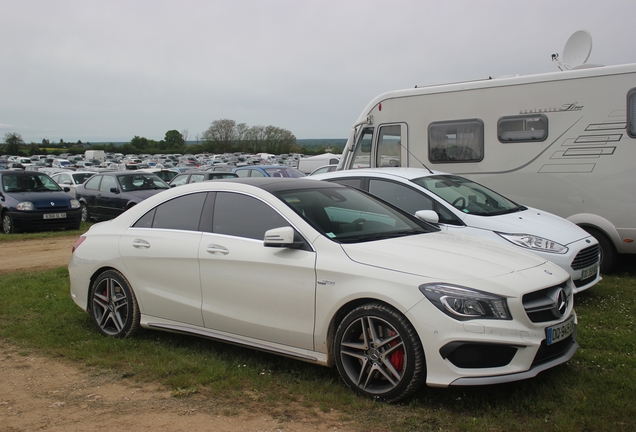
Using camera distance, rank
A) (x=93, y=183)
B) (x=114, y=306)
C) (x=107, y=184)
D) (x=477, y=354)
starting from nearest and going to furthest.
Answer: (x=477, y=354) → (x=114, y=306) → (x=107, y=184) → (x=93, y=183)

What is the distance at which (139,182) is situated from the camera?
17625 millimetres

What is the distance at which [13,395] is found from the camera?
181 inches

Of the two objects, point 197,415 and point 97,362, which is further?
point 97,362

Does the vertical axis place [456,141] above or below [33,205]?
above

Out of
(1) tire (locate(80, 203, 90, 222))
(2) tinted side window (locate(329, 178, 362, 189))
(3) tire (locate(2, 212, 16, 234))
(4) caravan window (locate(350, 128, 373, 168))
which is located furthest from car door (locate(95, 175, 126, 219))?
(2) tinted side window (locate(329, 178, 362, 189))

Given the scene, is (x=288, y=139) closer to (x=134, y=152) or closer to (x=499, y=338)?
(x=134, y=152)

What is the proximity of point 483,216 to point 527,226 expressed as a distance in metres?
0.53

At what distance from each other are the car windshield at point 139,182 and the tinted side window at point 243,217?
1256 centimetres

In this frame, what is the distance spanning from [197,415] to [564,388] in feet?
8.46

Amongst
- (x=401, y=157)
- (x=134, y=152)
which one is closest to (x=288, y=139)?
(x=134, y=152)

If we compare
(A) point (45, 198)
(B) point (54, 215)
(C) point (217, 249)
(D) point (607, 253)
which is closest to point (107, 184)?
(A) point (45, 198)

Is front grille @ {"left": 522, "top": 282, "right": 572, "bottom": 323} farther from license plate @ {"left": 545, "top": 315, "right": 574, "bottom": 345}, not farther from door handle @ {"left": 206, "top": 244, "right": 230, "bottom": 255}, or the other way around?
door handle @ {"left": 206, "top": 244, "right": 230, "bottom": 255}

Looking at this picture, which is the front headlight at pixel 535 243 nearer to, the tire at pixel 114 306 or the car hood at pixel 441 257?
the car hood at pixel 441 257

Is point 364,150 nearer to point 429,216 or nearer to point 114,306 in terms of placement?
point 429,216
